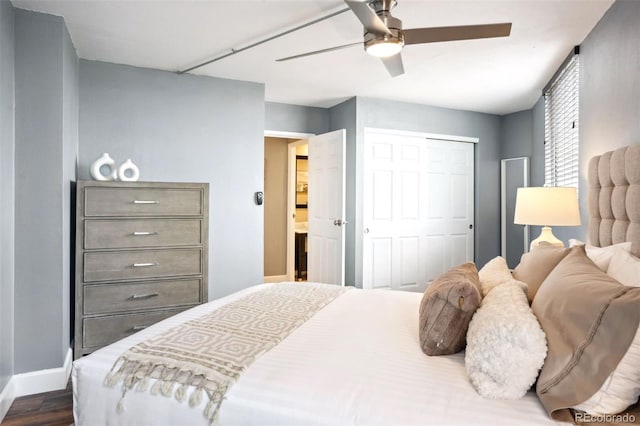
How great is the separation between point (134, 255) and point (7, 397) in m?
1.13

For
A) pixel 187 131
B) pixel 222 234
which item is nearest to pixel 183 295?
pixel 222 234

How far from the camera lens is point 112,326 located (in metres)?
3.00

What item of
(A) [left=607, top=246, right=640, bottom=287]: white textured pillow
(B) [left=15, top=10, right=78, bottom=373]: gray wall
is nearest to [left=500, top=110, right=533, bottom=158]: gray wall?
(A) [left=607, top=246, right=640, bottom=287]: white textured pillow

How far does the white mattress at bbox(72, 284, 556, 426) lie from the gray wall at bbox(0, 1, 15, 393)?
1.28 m

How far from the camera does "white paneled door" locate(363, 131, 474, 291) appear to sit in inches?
185

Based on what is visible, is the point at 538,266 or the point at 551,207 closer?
the point at 538,266

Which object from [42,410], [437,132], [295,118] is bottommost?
[42,410]

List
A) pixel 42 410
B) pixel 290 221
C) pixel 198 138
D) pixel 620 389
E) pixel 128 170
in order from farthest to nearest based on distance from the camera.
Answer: pixel 290 221 → pixel 198 138 → pixel 128 170 → pixel 42 410 → pixel 620 389

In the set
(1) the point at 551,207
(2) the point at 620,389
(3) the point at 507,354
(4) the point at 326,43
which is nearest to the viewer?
(2) the point at 620,389

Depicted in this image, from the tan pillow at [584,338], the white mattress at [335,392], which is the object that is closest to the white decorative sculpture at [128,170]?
the white mattress at [335,392]

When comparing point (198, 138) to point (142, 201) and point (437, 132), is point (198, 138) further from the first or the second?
point (437, 132)

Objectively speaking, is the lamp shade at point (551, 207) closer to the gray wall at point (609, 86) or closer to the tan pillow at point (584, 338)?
the gray wall at point (609, 86)

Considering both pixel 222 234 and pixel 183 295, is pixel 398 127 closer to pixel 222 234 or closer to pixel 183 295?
pixel 222 234

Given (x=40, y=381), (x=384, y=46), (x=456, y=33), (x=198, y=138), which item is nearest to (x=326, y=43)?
(x=384, y=46)
